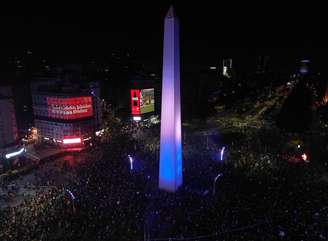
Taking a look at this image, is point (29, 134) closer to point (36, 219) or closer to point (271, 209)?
point (36, 219)

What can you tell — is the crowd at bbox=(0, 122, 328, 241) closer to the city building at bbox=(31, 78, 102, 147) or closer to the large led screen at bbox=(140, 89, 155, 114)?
the city building at bbox=(31, 78, 102, 147)

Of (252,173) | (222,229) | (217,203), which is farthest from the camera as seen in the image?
(252,173)

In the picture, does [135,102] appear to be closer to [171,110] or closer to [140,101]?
[140,101]

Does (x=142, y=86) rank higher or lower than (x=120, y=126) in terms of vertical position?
higher

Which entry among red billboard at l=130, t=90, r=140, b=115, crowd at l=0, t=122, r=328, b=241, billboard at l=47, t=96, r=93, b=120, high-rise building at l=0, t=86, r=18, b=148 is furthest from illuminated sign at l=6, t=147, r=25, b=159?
red billboard at l=130, t=90, r=140, b=115

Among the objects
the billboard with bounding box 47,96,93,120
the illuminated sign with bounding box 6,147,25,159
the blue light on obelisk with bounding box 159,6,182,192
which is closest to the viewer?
the blue light on obelisk with bounding box 159,6,182,192

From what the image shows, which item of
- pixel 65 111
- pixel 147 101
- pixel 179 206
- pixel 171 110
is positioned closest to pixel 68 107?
pixel 65 111

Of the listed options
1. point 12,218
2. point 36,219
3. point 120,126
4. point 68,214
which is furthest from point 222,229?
point 120,126

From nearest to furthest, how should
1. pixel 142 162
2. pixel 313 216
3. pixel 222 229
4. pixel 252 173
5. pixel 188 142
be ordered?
pixel 222 229
pixel 313 216
pixel 252 173
pixel 142 162
pixel 188 142
